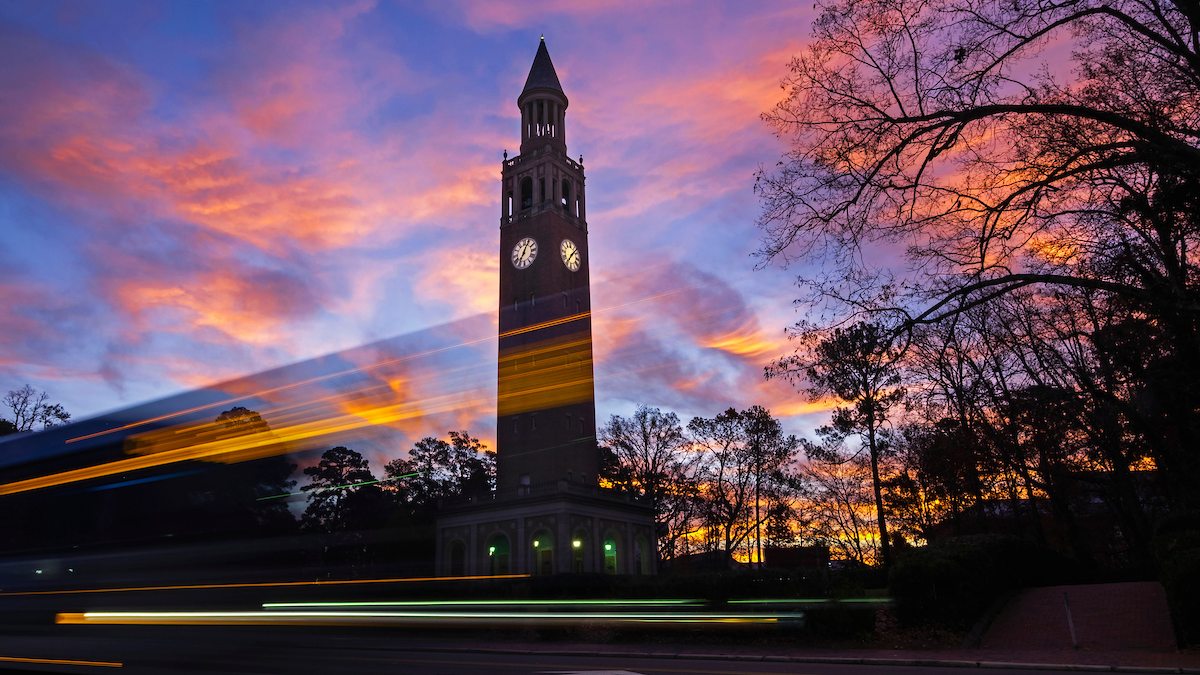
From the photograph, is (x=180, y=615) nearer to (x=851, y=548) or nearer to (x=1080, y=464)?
(x=1080, y=464)

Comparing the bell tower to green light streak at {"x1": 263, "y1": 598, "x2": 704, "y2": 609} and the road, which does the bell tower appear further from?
the road

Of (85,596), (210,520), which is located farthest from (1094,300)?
(85,596)

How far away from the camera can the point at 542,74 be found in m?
64.0

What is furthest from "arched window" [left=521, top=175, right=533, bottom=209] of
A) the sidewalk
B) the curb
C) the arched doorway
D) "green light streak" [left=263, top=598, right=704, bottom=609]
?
the curb

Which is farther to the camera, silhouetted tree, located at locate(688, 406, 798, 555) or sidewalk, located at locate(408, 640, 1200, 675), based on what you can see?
silhouetted tree, located at locate(688, 406, 798, 555)

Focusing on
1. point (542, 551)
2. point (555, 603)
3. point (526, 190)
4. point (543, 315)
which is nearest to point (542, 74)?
point (526, 190)

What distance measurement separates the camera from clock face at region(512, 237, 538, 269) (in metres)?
56.5

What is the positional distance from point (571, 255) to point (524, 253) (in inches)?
149

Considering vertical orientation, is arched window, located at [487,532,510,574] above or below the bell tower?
below

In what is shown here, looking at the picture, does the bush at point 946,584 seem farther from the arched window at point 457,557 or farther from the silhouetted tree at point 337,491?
the arched window at point 457,557

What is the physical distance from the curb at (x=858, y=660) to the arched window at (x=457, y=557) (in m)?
36.5

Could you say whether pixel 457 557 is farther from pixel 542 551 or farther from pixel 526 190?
pixel 526 190

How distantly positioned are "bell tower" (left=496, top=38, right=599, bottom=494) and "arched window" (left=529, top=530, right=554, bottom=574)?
375 cm

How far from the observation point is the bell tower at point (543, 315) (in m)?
52.4
